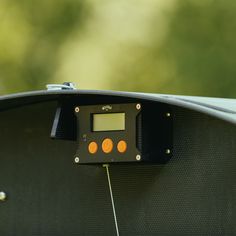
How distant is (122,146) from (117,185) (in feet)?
1.03

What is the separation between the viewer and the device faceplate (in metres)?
5.18

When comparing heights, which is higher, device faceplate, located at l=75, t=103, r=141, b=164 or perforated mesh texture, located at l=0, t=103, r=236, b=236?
device faceplate, located at l=75, t=103, r=141, b=164

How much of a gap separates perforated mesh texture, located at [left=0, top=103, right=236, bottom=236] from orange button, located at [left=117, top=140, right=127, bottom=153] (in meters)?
0.22

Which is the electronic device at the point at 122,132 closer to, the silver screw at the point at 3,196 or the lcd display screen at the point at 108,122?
the lcd display screen at the point at 108,122

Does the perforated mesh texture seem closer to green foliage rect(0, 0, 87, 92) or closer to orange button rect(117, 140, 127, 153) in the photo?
orange button rect(117, 140, 127, 153)

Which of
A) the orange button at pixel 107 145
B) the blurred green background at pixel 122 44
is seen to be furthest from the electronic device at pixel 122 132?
the blurred green background at pixel 122 44

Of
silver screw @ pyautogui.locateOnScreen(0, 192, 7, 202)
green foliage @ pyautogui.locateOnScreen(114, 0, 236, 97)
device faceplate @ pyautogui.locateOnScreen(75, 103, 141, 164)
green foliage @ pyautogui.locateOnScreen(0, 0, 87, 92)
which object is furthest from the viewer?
green foliage @ pyautogui.locateOnScreen(0, 0, 87, 92)

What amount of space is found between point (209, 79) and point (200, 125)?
24.3 ft

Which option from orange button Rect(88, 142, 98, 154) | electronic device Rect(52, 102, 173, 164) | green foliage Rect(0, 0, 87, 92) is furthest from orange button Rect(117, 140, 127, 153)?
green foliage Rect(0, 0, 87, 92)

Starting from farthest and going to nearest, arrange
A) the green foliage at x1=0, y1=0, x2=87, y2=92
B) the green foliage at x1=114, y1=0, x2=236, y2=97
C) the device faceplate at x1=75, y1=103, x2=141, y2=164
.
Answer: the green foliage at x1=0, y1=0, x2=87, y2=92 → the green foliage at x1=114, y1=0, x2=236, y2=97 → the device faceplate at x1=75, y1=103, x2=141, y2=164

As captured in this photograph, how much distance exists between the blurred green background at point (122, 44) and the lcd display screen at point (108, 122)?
7.07 metres

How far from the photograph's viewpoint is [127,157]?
5.20 m

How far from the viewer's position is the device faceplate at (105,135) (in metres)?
5.18

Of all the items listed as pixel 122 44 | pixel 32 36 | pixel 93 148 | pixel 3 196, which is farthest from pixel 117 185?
pixel 32 36
